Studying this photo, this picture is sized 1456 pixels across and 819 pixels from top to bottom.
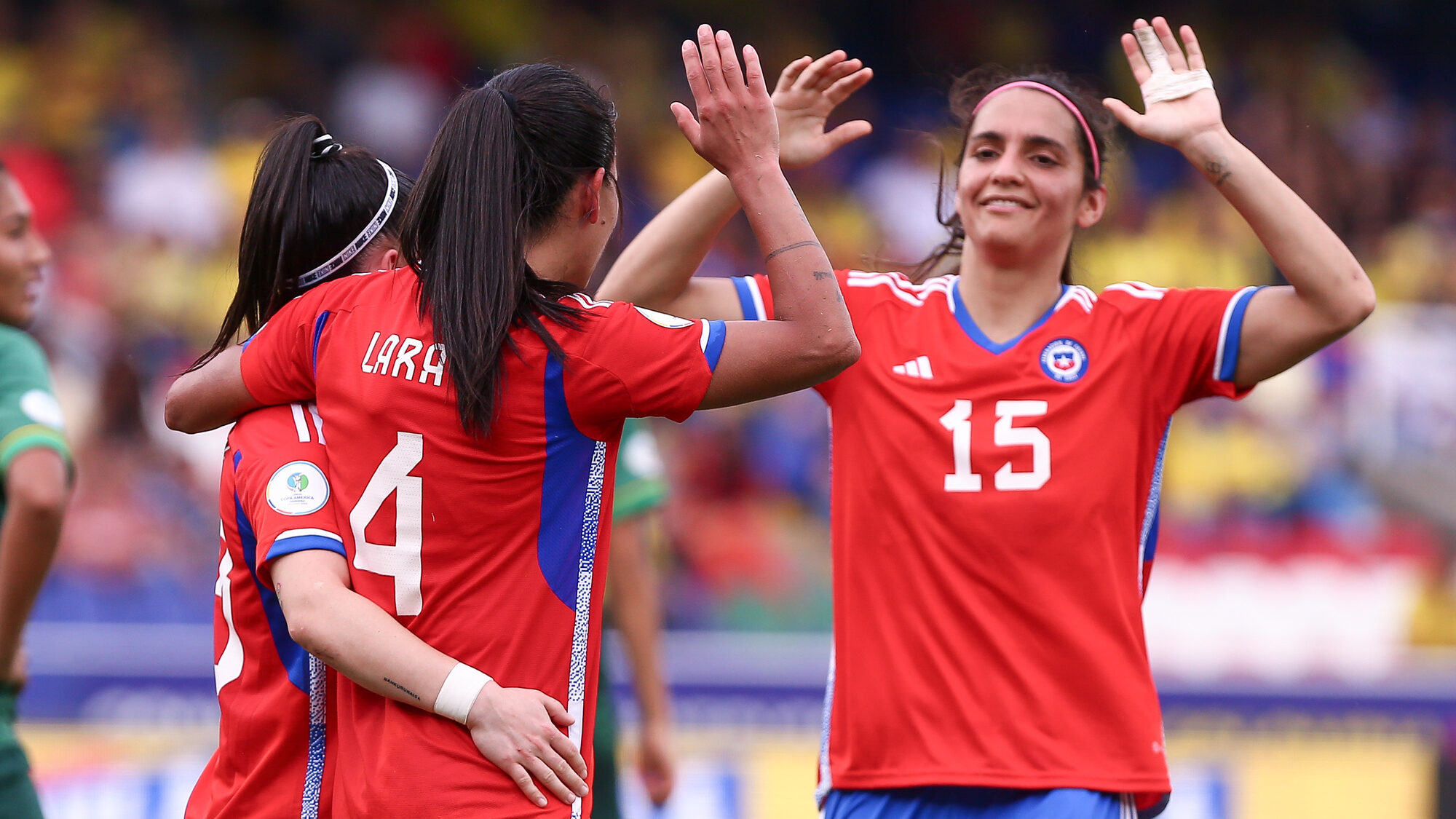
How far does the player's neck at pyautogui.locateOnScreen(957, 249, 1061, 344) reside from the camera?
10.8 ft

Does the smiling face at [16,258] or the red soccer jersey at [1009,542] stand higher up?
the smiling face at [16,258]

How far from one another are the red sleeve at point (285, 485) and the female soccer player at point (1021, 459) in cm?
95

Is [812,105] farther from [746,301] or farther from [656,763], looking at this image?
[656,763]

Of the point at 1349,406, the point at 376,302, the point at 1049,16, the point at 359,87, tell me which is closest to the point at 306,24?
the point at 359,87

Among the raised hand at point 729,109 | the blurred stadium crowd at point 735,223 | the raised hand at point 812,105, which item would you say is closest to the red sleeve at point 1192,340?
the raised hand at point 812,105

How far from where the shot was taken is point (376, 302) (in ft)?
8.05

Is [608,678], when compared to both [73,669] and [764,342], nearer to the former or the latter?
[764,342]

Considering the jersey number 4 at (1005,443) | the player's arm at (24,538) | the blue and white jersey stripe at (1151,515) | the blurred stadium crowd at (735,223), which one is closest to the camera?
the jersey number 4 at (1005,443)

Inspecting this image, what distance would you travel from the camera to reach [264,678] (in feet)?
8.36

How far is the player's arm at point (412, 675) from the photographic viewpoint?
7.46 ft

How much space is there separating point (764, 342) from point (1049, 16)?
11.4 meters

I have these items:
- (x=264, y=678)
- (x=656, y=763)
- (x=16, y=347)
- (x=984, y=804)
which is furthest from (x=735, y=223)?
(x=264, y=678)

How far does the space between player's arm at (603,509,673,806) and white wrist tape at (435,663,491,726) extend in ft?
7.72

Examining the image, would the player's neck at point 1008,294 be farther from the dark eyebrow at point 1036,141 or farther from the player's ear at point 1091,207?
the dark eyebrow at point 1036,141
